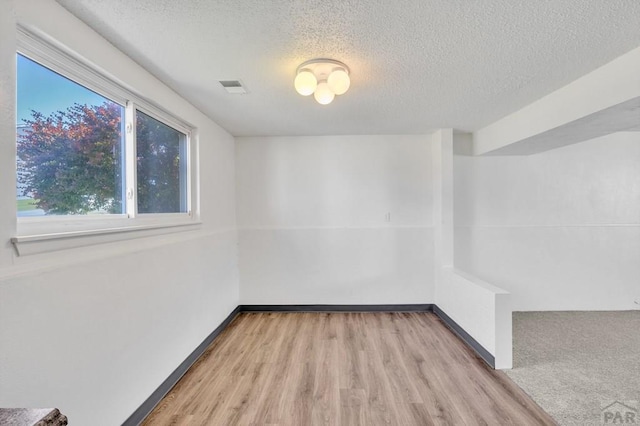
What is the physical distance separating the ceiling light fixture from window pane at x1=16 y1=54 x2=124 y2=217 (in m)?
1.24

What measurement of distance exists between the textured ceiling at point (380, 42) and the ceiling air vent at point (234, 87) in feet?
0.23

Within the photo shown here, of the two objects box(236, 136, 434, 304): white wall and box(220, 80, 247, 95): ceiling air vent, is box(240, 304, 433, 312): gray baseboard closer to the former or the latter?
box(236, 136, 434, 304): white wall

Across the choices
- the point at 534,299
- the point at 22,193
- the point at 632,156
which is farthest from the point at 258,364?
the point at 632,156

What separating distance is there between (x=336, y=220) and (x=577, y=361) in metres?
2.72

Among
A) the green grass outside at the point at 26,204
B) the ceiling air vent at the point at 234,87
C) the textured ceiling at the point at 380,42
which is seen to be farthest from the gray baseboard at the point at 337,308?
the green grass outside at the point at 26,204

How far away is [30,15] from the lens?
1201 mm

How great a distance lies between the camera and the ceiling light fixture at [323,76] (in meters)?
1.77

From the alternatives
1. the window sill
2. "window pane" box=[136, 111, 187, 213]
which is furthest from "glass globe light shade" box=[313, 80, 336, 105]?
the window sill

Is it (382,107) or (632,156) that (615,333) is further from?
(382,107)

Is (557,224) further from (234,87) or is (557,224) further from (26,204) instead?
(26,204)

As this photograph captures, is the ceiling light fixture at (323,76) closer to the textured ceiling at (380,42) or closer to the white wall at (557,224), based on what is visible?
the textured ceiling at (380,42)

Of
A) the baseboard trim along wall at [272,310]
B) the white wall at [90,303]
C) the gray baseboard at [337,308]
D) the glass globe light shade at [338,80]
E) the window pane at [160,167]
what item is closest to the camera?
the white wall at [90,303]

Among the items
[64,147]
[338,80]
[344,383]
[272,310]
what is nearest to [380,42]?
[338,80]

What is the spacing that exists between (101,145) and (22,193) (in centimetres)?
55
